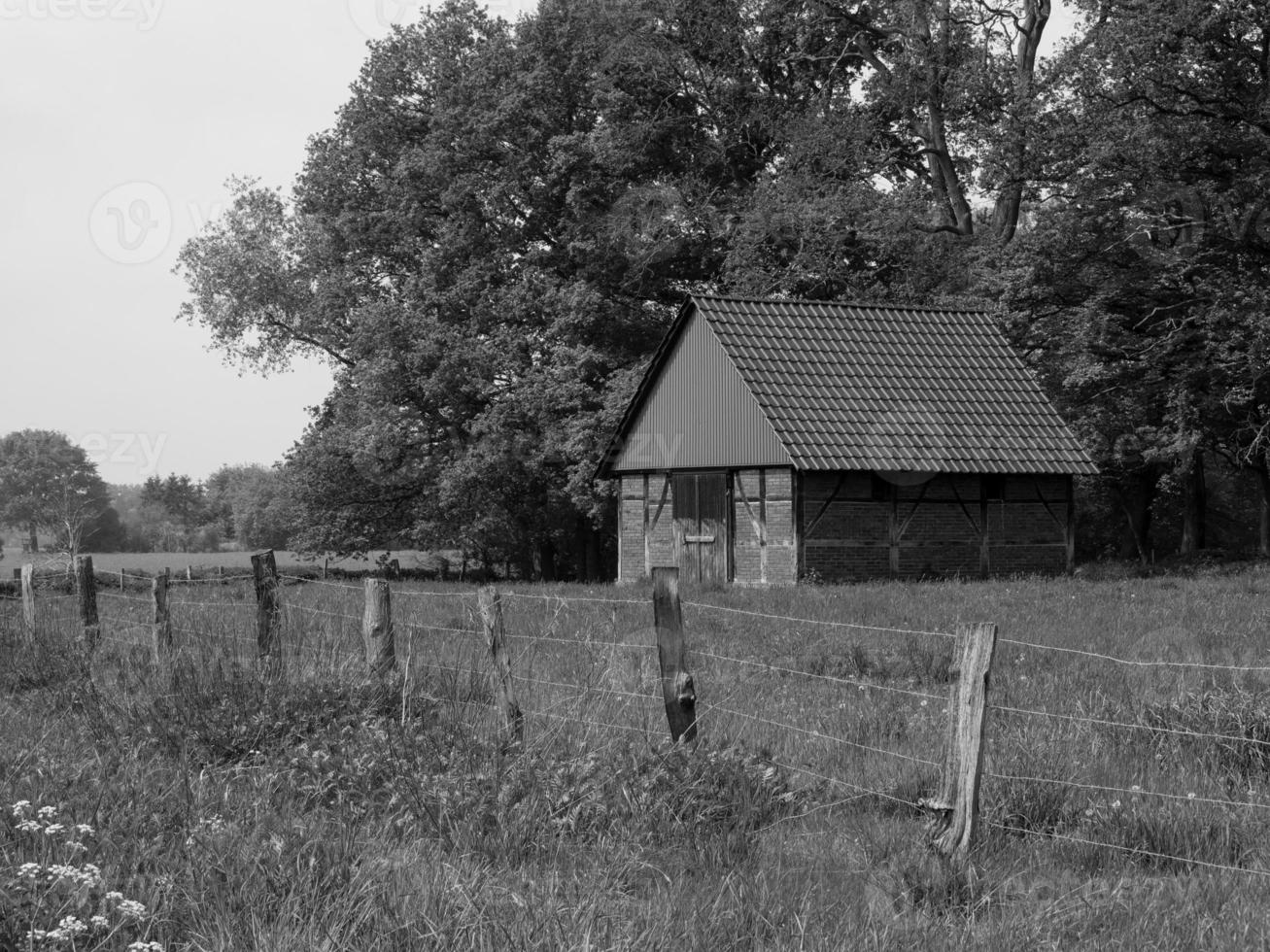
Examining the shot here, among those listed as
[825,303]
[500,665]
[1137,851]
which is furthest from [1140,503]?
[1137,851]

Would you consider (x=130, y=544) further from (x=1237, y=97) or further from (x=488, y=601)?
(x=488, y=601)

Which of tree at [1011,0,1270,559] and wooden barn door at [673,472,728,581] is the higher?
tree at [1011,0,1270,559]

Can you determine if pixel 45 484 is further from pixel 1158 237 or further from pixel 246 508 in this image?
pixel 1158 237

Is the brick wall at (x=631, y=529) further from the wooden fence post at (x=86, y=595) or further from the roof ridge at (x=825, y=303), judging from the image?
the wooden fence post at (x=86, y=595)

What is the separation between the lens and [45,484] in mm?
102625

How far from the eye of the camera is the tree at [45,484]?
96500mm

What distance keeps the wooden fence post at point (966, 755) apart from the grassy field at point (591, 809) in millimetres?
144

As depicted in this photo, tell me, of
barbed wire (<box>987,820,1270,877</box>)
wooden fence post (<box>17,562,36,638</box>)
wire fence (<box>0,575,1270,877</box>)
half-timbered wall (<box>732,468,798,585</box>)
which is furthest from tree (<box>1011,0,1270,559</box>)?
barbed wire (<box>987,820,1270,877</box>)

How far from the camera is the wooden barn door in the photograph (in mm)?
27625

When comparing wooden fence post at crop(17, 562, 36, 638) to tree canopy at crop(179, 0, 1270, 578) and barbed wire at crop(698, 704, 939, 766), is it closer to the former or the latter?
barbed wire at crop(698, 704, 939, 766)

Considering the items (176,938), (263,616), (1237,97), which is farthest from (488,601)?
(1237,97)

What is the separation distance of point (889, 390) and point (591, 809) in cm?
2260

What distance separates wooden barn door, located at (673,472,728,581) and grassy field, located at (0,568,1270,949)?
16304 millimetres

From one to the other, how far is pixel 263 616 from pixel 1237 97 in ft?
82.6
